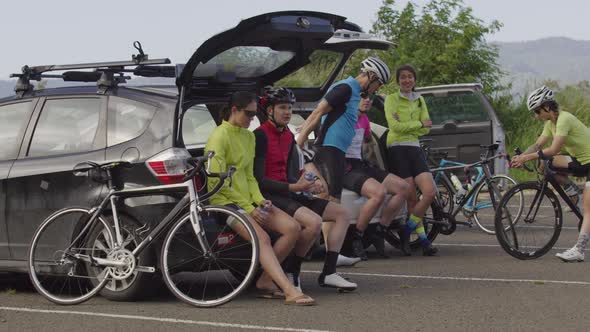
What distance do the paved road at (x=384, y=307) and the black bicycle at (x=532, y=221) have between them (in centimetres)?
61

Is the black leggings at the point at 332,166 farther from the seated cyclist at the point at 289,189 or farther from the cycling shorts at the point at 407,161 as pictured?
the cycling shorts at the point at 407,161

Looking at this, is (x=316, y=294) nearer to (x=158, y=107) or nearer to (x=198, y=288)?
(x=198, y=288)

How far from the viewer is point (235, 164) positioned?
9562 millimetres

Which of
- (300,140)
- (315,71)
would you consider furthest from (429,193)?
(315,71)

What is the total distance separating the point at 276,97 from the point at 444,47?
16163 millimetres

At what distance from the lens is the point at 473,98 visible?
18281 mm

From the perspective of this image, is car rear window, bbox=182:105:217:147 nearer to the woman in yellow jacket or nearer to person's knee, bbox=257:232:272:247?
person's knee, bbox=257:232:272:247

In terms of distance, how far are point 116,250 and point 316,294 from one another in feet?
5.28

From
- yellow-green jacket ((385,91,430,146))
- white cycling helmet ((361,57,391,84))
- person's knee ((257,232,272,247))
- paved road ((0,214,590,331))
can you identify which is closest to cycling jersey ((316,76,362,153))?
white cycling helmet ((361,57,391,84))

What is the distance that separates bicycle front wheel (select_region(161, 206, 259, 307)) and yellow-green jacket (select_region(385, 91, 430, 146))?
3628 millimetres

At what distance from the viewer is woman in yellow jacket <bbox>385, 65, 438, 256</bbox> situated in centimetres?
1277

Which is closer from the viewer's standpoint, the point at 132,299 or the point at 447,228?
the point at 132,299

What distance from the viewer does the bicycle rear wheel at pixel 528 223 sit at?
40.5 ft

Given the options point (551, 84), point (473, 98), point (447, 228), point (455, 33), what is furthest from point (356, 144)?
point (551, 84)
